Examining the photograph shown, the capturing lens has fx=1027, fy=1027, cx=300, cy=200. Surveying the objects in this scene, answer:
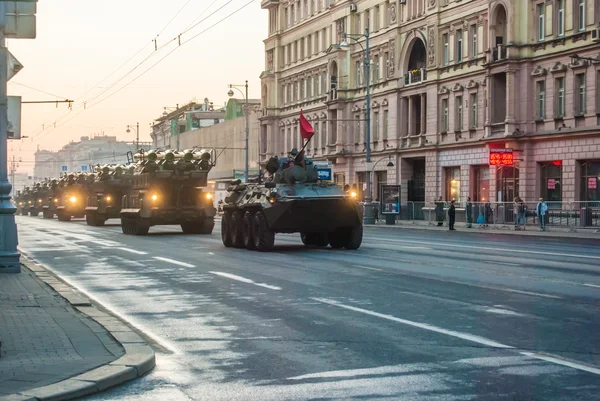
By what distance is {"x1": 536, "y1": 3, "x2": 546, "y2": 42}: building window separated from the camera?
49.3 meters

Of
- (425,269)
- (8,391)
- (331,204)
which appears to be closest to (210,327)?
(8,391)

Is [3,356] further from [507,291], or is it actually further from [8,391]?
[507,291]

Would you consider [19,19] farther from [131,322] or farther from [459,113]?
[459,113]

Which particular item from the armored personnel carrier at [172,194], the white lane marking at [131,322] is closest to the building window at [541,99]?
the armored personnel carrier at [172,194]

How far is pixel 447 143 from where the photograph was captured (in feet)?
192

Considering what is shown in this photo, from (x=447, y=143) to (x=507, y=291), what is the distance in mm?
45417

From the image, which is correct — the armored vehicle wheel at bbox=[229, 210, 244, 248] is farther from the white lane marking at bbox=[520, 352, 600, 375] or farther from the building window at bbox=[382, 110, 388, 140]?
the building window at bbox=[382, 110, 388, 140]

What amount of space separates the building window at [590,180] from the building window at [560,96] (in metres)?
3.05

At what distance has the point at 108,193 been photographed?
50219mm

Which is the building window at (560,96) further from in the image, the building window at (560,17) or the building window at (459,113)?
the building window at (459,113)

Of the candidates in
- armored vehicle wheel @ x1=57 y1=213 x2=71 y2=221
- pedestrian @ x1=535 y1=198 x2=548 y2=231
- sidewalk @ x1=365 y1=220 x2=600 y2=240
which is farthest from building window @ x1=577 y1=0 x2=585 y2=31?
armored vehicle wheel @ x1=57 y1=213 x2=71 y2=221

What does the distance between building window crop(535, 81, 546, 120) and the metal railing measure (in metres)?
5.74

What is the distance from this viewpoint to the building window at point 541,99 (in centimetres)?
4950

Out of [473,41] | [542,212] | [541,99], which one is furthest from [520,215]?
[473,41]
